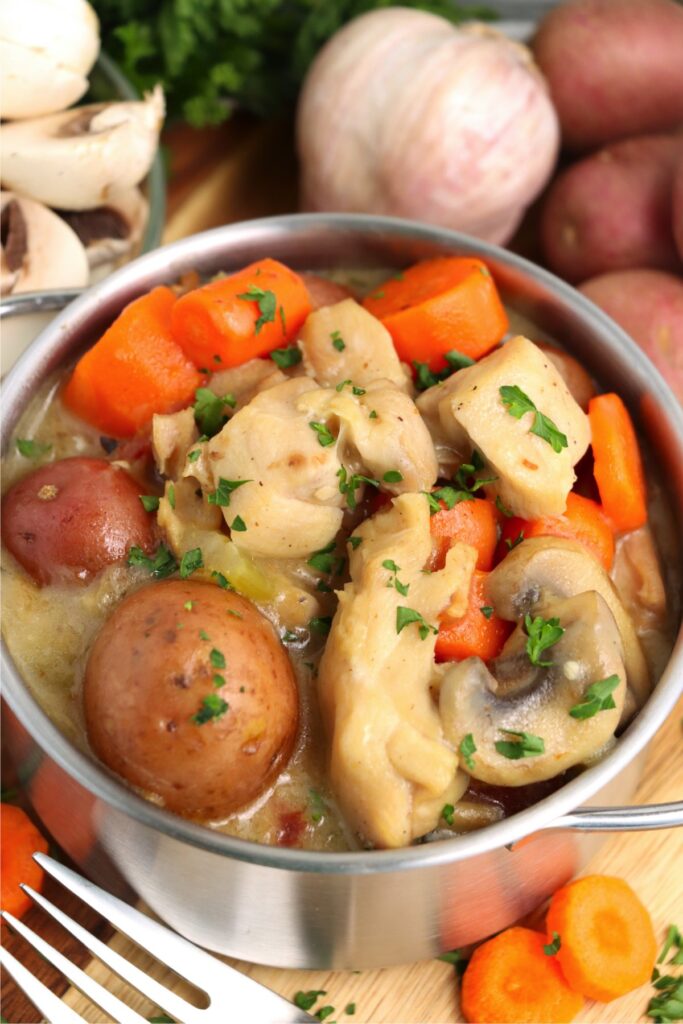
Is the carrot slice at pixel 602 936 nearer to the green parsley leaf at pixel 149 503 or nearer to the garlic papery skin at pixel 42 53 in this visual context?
the green parsley leaf at pixel 149 503

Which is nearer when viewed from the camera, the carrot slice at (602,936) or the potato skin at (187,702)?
the potato skin at (187,702)

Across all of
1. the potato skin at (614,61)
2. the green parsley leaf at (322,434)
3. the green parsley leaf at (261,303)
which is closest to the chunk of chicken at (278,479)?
the green parsley leaf at (322,434)

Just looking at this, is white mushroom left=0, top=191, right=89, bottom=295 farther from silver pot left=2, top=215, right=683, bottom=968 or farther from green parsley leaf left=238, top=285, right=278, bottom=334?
green parsley leaf left=238, top=285, right=278, bottom=334

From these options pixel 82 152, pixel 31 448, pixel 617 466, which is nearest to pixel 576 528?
pixel 617 466

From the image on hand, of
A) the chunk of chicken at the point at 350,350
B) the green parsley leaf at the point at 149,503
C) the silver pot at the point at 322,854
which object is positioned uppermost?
the chunk of chicken at the point at 350,350

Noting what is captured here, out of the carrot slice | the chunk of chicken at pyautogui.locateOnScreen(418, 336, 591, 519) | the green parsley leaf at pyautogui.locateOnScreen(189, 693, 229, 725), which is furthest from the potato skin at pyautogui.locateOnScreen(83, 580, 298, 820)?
the carrot slice

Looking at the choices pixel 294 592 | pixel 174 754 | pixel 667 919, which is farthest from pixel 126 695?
pixel 667 919
